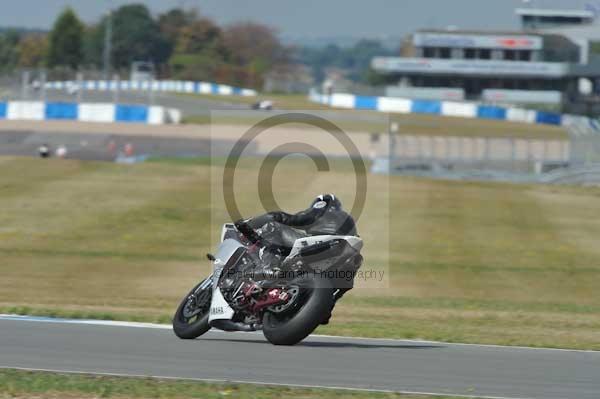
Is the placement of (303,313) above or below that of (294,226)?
below

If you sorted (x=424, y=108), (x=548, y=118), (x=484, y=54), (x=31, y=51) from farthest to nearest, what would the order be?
(x=31, y=51) → (x=484, y=54) → (x=424, y=108) → (x=548, y=118)

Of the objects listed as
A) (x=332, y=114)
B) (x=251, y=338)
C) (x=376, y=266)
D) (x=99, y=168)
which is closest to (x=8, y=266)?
(x=376, y=266)

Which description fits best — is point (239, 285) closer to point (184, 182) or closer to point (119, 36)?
point (184, 182)

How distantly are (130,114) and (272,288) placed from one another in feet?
163

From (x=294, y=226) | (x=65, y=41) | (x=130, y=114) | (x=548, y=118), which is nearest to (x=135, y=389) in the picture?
(x=294, y=226)

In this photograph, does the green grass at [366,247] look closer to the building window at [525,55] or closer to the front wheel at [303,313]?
the front wheel at [303,313]

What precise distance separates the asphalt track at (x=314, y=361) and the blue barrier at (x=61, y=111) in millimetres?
48073

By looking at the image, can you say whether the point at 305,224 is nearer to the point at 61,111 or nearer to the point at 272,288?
the point at 272,288

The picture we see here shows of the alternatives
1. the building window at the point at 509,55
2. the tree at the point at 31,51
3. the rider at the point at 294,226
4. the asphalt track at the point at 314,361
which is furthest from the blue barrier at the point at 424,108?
the rider at the point at 294,226

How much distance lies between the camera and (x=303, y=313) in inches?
349

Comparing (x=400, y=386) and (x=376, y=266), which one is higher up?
(x=400, y=386)

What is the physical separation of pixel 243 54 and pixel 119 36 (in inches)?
677

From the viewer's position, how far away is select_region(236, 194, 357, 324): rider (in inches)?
353

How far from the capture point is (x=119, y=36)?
13100 cm
